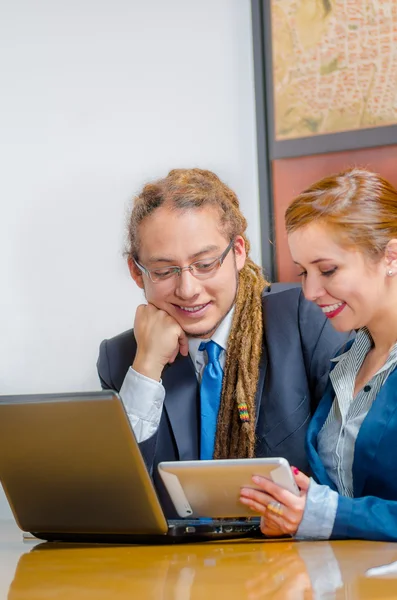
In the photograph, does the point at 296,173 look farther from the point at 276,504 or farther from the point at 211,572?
the point at 211,572

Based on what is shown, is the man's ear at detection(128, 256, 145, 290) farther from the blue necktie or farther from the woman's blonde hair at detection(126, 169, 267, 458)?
the blue necktie

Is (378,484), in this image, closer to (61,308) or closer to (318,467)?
(318,467)

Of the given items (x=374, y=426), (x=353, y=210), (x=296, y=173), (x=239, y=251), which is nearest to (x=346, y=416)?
(x=374, y=426)

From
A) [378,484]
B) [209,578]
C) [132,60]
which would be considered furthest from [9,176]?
[209,578]

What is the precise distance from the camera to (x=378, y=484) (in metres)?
1.65

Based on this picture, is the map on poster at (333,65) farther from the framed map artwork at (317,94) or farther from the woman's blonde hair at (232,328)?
the woman's blonde hair at (232,328)

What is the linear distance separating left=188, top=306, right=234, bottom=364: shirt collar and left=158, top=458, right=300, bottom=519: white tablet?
66 centimetres

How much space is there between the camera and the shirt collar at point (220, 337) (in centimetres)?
221

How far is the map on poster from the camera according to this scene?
2.60 metres

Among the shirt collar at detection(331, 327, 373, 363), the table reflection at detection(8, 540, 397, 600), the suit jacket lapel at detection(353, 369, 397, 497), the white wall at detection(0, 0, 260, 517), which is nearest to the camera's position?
the table reflection at detection(8, 540, 397, 600)

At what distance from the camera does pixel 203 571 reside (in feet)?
4.09

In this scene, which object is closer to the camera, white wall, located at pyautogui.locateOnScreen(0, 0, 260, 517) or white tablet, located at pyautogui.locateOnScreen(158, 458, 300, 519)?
white tablet, located at pyautogui.locateOnScreen(158, 458, 300, 519)

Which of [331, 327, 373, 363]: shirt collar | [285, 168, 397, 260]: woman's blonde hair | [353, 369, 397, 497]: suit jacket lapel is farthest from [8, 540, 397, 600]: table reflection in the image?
[285, 168, 397, 260]: woman's blonde hair

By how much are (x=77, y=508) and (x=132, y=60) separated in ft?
5.86
